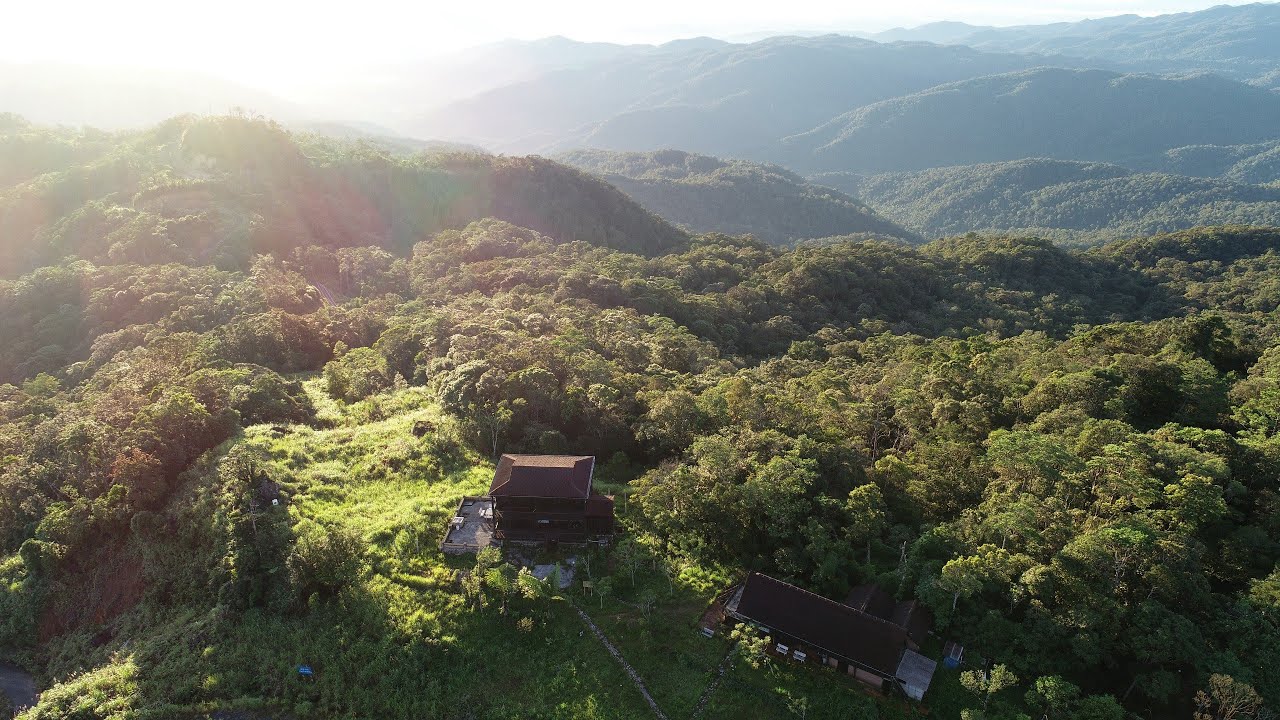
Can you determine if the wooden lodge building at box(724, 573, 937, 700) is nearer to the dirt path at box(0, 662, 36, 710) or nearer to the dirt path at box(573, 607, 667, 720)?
the dirt path at box(573, 607, 667, 720)

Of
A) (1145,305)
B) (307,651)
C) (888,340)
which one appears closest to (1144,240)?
(1145,305)

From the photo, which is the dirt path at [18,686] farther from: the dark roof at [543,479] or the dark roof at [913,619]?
the dark roof at [913,619]

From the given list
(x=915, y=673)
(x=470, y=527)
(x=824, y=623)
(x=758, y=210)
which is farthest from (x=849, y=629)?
(x=758, y=210)

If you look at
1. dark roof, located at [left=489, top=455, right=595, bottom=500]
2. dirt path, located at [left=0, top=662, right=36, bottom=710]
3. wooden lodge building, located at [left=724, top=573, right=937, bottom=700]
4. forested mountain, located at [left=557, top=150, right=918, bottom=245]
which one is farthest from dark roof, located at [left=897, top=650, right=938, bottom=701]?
forested mountain, located at [left=557, top=150, right=918, bottom=245]

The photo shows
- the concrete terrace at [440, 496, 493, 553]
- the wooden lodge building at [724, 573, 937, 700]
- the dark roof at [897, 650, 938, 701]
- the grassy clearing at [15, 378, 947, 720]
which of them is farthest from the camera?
the concrete terrace at [440, 496, 493, 553]

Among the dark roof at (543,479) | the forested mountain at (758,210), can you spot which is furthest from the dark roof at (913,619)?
the forested mountain at (758,210)
